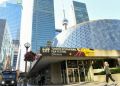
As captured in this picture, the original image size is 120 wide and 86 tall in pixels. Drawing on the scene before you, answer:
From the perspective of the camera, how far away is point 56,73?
18875 mm

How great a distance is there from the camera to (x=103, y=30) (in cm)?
3831

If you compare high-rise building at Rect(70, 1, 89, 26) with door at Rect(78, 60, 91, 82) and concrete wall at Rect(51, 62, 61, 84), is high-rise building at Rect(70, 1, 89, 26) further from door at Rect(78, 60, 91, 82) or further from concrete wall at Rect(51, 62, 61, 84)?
door at Rect(78, 60, 91, 82)

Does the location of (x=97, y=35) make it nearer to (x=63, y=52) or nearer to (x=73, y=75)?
(x=73, y=75)

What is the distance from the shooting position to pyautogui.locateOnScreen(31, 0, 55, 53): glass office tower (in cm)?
14612

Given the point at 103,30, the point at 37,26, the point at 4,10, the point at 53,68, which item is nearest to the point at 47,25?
the point at 37,26

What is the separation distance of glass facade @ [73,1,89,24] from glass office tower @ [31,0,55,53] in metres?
42.2

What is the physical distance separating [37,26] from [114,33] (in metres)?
126

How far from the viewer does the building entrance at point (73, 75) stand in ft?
53.0

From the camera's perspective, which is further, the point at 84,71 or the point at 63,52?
the point at 84,71

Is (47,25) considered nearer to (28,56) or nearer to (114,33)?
(114,33)

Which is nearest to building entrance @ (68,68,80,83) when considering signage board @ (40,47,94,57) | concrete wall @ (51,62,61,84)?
concrete wall @ (51,62,61,84)

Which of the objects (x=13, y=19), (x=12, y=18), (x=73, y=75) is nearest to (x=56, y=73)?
(x=73, y=75)

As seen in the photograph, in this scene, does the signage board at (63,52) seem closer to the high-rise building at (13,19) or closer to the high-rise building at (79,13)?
the high-rise building at (79,13)

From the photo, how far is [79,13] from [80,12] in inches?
148
